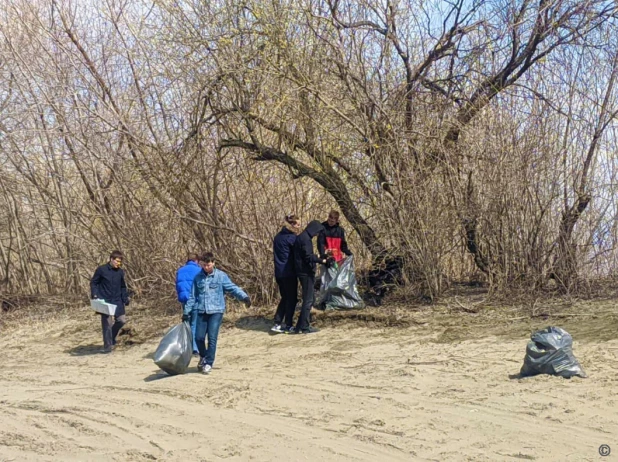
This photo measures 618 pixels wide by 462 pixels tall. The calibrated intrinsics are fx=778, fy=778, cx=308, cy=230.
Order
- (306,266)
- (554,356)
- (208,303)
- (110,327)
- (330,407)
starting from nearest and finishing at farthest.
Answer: (330,407) < (554,356) < (208,303) < (306,266) < (110,327)

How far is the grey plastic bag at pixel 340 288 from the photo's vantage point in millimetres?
10938

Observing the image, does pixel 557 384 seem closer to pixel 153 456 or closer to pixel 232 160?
pixel 153 456

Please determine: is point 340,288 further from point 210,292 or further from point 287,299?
point 210,292

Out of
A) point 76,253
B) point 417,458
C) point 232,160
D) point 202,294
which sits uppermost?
point 232,160

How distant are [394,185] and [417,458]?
6.10 metres

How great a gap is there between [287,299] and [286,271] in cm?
44

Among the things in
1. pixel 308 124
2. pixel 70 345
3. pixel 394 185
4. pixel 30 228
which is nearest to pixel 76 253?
pixel 30 228

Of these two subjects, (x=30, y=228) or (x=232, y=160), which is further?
(x=30, y=228)

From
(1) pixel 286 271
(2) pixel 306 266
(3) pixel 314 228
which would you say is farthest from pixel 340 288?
(3) pixel 314 228

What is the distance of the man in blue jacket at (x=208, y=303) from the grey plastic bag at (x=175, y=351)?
23 cm

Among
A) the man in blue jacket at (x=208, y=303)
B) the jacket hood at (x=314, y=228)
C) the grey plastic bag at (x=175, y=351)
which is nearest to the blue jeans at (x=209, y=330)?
the man in blue jacket at (x=208, y=303)

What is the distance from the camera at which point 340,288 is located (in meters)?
10.9

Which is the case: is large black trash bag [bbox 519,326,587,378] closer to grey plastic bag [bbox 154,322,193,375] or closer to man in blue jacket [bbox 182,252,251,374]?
man in blue jacket [bbox 182,252,251,374]

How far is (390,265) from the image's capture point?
11500mm
